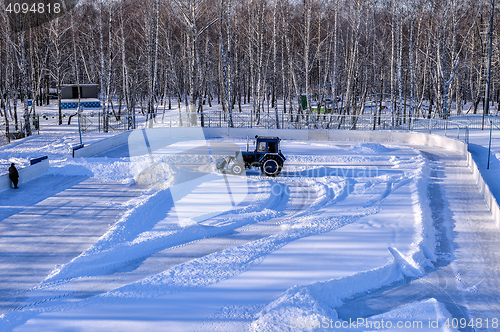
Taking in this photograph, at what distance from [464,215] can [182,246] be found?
7.55m

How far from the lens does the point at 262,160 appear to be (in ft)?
49.9

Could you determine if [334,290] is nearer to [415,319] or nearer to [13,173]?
[415,319]

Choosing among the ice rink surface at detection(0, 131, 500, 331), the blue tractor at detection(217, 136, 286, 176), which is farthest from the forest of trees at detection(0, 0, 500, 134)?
the ice rink surface at detection(0, 131, 500, 331)

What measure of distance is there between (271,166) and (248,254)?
7031 millimetres

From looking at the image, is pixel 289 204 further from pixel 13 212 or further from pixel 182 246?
pixel 13 212

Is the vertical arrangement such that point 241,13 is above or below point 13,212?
above

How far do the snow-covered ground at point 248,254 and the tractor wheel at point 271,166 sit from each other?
14.0 inches

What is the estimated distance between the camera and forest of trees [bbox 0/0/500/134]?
28656 mm

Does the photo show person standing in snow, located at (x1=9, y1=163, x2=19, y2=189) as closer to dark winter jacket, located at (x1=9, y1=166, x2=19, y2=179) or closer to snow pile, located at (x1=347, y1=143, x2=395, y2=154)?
dark winter jacket, located at (x1=9, y1=166, x2=19, y2=179)

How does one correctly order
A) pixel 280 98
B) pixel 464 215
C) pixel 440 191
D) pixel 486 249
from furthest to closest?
pixel 280 98 → pixel 440 191 → pixel 464 215 → pixel 486 249

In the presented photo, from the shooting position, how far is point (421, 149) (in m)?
22.5

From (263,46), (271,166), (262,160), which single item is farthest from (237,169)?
(263,46)

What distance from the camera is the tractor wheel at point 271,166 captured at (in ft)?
49.6

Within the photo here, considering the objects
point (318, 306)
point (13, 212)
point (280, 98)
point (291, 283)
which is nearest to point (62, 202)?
point (13, 212)
